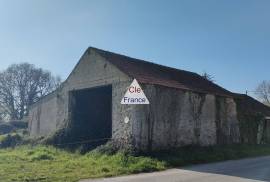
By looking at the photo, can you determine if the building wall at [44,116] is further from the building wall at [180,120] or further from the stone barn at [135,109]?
the building wall at [180,120]

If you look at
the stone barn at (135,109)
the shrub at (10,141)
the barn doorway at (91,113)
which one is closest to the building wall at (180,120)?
the stone barn at (135,109)

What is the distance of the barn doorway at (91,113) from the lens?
75.7ft

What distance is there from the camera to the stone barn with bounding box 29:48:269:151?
763 inches

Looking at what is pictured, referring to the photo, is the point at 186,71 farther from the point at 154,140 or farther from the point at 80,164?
the point at 80,164

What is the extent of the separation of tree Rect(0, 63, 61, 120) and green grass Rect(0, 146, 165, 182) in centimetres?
3467

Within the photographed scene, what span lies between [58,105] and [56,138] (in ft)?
8.51

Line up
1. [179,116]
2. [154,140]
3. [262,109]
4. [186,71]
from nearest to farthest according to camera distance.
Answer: [154,140] < [179,116] < [186,71] < [262,109]

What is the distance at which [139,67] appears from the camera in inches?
902

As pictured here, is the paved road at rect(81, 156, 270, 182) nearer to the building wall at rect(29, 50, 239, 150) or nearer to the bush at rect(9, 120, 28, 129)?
the building wall at rect(29, 50, 239, 150)

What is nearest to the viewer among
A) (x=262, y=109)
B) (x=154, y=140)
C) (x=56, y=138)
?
(x=154, y=140)

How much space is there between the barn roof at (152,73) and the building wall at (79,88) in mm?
516

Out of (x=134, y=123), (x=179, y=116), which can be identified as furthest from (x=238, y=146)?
(x=134, y=123)

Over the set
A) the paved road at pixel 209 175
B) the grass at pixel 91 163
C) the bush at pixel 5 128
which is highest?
the bush at pixel 5 128

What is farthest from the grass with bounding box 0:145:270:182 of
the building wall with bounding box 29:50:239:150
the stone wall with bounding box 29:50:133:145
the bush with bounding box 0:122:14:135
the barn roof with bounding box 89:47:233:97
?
the bush with bounding box 0:122:14:135
